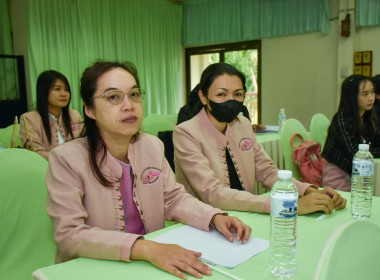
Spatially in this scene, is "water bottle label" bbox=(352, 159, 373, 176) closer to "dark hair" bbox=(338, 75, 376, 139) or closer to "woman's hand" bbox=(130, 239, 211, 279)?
"woman's hand" bbox=(130, 239, 211, 279)

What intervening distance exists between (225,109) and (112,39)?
4.60 m

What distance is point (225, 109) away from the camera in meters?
1.72

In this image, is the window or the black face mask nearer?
the black face mask

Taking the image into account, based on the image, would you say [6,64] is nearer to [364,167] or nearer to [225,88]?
[225,88]

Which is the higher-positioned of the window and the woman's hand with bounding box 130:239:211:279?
the window

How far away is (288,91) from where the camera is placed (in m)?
5.91

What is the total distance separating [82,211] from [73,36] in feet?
15.5

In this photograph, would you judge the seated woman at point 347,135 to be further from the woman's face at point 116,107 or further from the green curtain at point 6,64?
the green curtain at point 6,64

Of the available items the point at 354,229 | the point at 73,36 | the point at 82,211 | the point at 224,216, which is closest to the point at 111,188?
the point at 82,211

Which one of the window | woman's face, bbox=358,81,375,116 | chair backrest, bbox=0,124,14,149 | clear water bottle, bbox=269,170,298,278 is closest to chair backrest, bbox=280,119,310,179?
woman's face, bbox=358,81,375,116

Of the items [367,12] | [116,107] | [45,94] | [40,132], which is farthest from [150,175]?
[367,12]

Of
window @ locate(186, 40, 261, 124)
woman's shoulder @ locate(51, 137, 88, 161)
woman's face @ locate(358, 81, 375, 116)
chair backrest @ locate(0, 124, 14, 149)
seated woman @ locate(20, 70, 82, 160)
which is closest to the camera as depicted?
woman's shoulder @ locate(51, 137, 88, 161)

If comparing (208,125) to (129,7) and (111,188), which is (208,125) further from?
(129,7)

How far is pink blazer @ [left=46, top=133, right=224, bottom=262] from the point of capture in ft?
3.31
